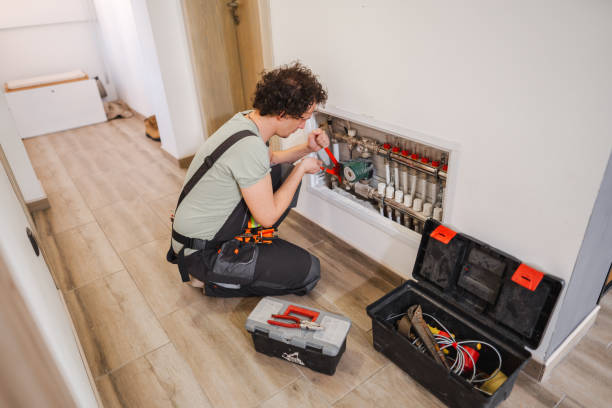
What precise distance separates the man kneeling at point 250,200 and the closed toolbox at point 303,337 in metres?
0.24

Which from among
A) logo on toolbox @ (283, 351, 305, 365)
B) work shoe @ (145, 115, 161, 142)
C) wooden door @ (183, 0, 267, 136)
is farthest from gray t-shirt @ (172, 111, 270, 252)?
work shoe @ (145, 115, 161, 142)

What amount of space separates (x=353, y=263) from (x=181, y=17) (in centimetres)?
209

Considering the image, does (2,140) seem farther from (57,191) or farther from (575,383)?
(575,383)

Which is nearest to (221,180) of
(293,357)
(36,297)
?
(293,357)

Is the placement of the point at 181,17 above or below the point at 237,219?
above

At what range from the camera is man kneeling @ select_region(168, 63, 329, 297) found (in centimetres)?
164

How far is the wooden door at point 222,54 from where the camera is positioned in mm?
2785

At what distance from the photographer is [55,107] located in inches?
172

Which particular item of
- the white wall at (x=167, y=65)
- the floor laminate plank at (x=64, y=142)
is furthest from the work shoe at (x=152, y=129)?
the floor laminate plank at (x=64, y=142)

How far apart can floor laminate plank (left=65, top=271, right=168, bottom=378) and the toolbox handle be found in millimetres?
579

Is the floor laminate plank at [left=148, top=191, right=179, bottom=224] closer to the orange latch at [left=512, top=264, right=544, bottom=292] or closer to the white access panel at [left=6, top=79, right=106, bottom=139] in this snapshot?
the orange latch at [left=512, top=264, right=544, bottom=292]

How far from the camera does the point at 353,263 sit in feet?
7.20

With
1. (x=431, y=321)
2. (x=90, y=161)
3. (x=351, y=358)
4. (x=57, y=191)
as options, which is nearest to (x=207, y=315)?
(x=351, y=358)

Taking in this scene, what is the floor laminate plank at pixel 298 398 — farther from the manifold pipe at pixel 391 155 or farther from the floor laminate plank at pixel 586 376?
the manifold pipe at pixel 391 155
